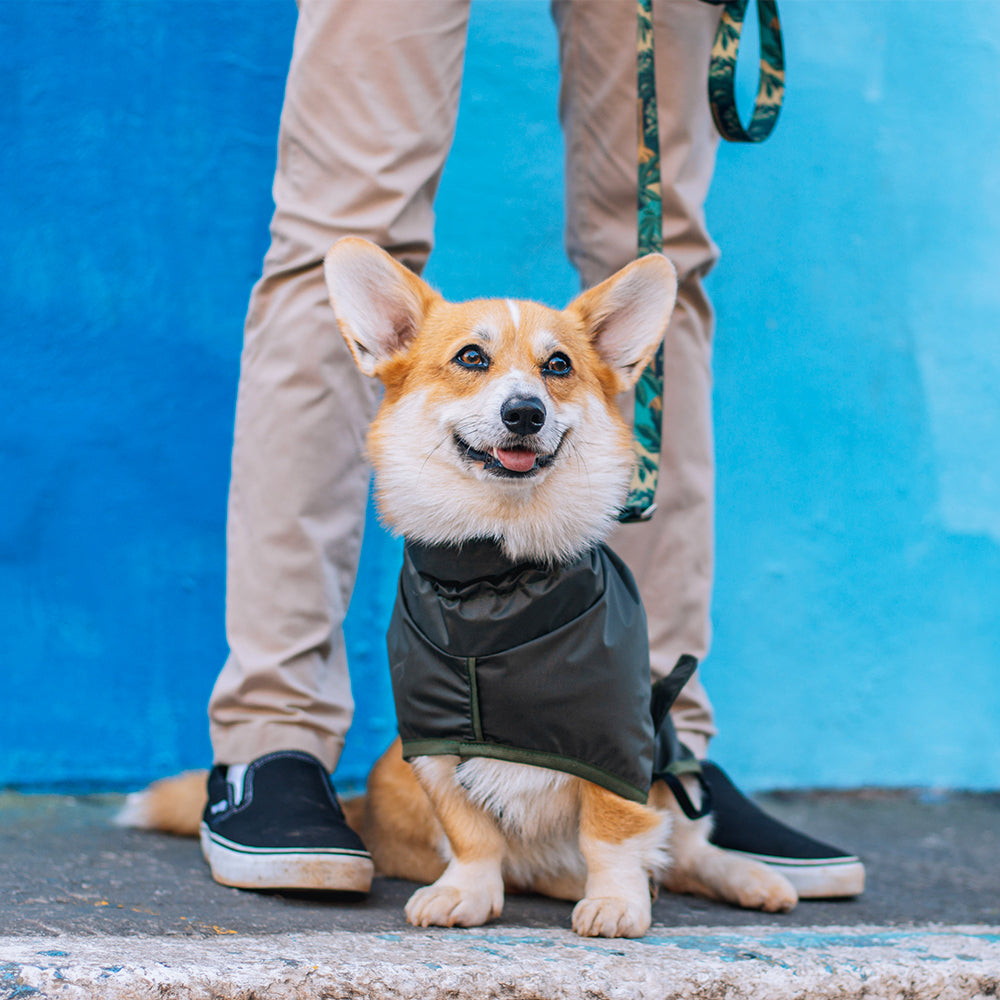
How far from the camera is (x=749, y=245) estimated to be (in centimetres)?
282

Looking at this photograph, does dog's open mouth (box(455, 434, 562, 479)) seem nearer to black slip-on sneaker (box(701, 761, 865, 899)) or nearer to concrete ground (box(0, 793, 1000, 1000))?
concrete ground (box(0, 793, 1000, 1000))

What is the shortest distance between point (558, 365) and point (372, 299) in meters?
0.31

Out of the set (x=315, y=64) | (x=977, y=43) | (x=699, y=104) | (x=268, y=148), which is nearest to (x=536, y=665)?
(x=315, y=64)

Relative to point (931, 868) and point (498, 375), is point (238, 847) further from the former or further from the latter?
point (931, 868)

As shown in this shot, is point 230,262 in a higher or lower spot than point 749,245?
lower

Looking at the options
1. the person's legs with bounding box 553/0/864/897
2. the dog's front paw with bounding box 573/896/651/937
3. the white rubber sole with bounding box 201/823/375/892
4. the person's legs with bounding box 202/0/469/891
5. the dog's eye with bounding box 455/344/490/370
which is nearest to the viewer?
the dog's front paw with bounding box 573/896/651/937

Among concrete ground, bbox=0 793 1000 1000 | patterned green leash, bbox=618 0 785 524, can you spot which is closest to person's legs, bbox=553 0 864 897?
patterned green leash, bbox=618 0 785 524

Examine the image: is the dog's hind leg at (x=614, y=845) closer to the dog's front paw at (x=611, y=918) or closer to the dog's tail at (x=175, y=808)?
the dog's front paw at (x=611, y=918)

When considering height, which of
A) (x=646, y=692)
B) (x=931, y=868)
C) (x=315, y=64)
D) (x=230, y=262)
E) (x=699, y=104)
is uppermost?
(x=699, y=104)

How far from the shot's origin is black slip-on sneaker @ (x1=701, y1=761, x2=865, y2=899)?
1767 mm

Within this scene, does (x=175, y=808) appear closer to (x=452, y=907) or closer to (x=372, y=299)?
(x=452, y=907)

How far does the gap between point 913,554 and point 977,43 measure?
1448mm

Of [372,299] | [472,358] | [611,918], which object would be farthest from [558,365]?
[611,918]

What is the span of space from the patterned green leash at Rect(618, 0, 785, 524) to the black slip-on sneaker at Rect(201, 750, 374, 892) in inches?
24.7
